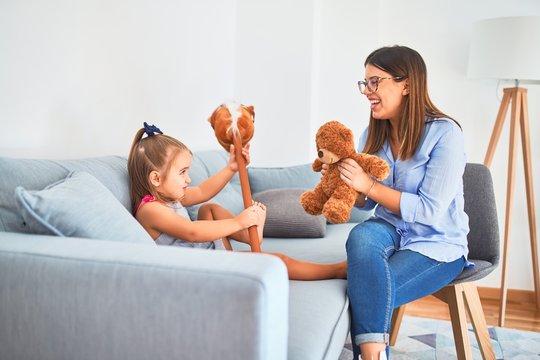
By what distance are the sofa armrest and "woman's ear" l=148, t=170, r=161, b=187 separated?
1.78 feet

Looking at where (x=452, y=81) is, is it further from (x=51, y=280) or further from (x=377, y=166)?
(x=51, y=280)

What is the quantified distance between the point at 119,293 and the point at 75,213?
30 centimetres

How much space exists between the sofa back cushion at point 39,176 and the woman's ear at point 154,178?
97mm

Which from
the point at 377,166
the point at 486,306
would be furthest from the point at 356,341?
the point at 486,306

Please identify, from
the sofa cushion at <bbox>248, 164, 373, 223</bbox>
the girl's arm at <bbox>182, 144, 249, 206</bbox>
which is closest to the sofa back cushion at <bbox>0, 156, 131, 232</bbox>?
the girl's arm at <bbox>182, 144, 249, 206</bbox>

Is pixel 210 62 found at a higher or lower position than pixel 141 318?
higher

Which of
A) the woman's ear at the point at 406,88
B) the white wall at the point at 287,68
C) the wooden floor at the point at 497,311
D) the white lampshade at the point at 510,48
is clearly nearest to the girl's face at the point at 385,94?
the woman's ear at the point at 406,88

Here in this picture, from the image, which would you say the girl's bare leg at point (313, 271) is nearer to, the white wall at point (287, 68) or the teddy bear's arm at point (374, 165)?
the teddy bear's arm at point (374, 165)

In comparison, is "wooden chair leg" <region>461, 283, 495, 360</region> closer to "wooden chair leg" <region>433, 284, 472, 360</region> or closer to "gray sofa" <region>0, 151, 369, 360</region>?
"wooden chair leg" <region>433, 284, 472, 360</region>

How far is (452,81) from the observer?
3.34 m

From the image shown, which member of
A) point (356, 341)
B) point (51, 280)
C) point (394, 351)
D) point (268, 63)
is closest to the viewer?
point (51, 280)

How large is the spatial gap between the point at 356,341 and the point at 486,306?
6.59ft

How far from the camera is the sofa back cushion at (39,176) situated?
1.31m

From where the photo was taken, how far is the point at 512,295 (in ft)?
10.9
